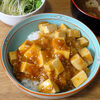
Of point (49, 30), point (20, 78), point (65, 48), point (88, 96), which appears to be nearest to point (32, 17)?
point (49, 30)

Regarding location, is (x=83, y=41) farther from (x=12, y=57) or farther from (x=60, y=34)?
(x=12, y=57)

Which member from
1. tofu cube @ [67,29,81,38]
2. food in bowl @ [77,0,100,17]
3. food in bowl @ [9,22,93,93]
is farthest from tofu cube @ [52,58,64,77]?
food in bowl @ [77,0,100,17]

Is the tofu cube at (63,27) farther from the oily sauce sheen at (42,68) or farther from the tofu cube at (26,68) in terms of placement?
the tofu cube at (26,68)

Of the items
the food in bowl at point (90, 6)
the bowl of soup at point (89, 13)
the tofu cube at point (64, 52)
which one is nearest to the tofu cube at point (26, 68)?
the tofu cube at point (64, 52)

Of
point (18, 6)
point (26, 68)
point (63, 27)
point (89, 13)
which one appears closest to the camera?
point (26, 68)

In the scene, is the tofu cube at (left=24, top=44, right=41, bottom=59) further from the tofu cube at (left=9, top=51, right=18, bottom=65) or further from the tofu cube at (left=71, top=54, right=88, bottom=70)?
the tofu cube at (left=71, top=54, right=88, bottom=70)

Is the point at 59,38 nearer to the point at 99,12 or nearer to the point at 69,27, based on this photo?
the point at 69,27

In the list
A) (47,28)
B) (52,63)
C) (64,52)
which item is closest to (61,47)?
(64,52)
